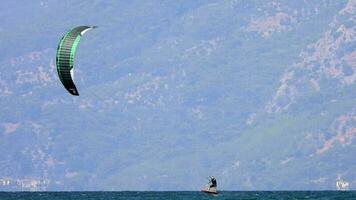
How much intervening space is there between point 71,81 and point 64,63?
143 centimetres

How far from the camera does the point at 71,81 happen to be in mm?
128375

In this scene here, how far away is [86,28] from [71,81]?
159 inches

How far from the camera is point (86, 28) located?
12812 cm

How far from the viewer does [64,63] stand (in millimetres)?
128500

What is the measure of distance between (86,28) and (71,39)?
1.97 m

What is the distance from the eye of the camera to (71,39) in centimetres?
12950

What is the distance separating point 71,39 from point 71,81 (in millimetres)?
3321

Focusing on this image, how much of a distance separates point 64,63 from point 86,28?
306 centimetres

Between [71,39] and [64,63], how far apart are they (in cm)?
211
